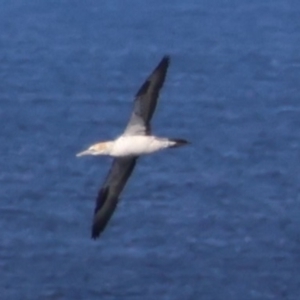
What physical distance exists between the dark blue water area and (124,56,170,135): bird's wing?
1271 cm

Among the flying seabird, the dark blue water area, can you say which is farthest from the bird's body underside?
the dark blue water area

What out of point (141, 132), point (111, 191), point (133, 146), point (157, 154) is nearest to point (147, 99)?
point (141, 132)

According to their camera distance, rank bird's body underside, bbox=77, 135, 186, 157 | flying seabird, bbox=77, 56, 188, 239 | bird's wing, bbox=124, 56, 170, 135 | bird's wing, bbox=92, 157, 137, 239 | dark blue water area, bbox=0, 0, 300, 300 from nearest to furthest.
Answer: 1. bird's body underside, bbox=77, 135, 186, 157
2. flying seabird, bbox=77, 56, 188, 239
3. bird's wing, bbox=124, 56, 170, 135
4. bird's wing, bbox=92, 157, 137, 239
5. dark blue water area, bbox=0, 0, 300, 300

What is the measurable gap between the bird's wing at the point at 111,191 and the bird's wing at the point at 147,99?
0.48 metres

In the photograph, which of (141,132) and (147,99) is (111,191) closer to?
(141,132)

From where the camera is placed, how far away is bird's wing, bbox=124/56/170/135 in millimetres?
13031

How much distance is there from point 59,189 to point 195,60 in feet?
21.1

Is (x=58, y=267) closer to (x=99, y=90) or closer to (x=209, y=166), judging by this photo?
(x=209, y=166)

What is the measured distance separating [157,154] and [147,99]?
17.7m

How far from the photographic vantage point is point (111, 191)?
13.8 metres

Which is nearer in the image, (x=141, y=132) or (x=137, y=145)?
(x=137, y=145)

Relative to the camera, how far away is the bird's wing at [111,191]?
13.6 m

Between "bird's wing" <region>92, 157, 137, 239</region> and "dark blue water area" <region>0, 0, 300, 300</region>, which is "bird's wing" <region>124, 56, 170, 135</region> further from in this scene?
"dark blue water area" <region>0, 0, 300, 300</region>

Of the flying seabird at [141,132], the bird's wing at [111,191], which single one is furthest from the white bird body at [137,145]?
the bird's wing at [111,191]
